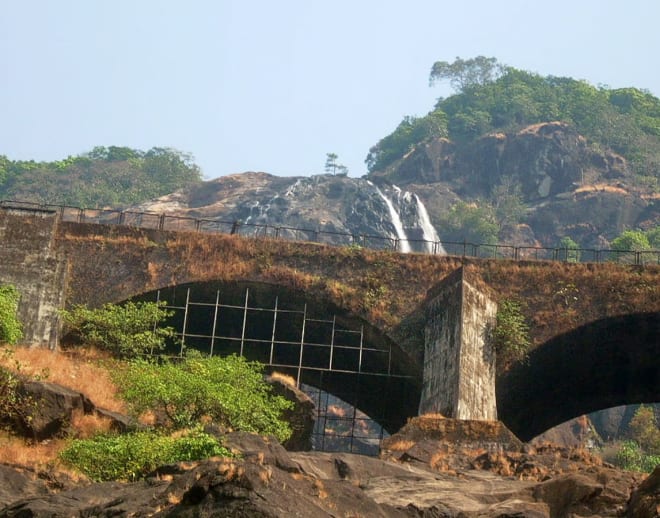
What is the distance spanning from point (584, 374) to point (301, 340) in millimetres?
9804

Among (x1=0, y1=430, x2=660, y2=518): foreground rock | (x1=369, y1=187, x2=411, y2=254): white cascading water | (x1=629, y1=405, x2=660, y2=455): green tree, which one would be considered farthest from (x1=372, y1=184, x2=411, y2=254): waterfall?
(x1=0, y1=430, x2=660, y2=518): foreground rock

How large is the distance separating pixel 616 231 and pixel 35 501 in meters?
78.9

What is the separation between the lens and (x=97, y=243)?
35.0 metres

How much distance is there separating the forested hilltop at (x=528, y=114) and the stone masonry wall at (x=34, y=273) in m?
72.2

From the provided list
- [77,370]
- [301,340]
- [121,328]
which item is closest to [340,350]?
[301,340]

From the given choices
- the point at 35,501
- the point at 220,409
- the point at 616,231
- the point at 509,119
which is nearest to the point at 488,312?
the point at 220,409

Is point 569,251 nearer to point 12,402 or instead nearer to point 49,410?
point 49,410

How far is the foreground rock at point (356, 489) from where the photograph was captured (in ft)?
43.3

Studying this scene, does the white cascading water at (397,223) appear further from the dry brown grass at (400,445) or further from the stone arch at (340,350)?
the dry brown grass at (400,445)

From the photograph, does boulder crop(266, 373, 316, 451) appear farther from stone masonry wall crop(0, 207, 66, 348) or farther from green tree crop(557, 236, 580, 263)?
green tree crop(557, 236, 580, 263)

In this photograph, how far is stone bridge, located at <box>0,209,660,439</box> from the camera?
108ft

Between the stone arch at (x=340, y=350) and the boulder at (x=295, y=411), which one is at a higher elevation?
the stone arch at (x=340, y=350)

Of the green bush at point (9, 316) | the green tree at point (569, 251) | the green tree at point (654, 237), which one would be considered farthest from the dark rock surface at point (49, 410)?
the green tree at point (654, 237)

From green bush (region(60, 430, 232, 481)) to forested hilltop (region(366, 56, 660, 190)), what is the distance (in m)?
80.5
